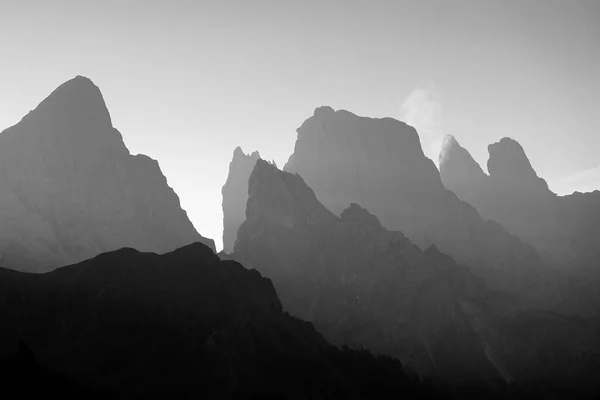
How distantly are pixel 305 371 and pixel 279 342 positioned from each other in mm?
6774

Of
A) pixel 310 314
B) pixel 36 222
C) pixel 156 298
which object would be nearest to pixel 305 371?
pixel 156 298

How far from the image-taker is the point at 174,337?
77.7 metres

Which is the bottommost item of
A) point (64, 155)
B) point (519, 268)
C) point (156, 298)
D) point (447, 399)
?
point (447, 399)

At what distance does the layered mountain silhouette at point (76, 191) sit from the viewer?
433 feet

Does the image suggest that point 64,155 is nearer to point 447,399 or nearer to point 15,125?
point 15,125

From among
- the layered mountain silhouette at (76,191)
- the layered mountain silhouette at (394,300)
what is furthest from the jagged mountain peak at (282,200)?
the layered mountain silhouette at (76,191)

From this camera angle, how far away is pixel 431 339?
125 meters

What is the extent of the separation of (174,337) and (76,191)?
87.1 m

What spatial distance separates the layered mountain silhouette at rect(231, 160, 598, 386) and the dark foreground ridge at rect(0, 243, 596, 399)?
26.1 meters

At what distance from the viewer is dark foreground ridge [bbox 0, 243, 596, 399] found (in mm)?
71062

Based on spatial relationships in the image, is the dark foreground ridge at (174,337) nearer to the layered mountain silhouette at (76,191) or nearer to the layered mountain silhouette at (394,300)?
the layered mountain silhouette at (394,300)

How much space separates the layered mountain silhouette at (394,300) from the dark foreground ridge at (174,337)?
85.5ft

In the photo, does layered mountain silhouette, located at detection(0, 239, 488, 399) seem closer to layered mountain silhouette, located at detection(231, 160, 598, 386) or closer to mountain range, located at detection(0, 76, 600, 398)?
mountain range, located at detection(0, 76, 600, 398)

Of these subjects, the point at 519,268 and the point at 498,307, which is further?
the point at 519,268
